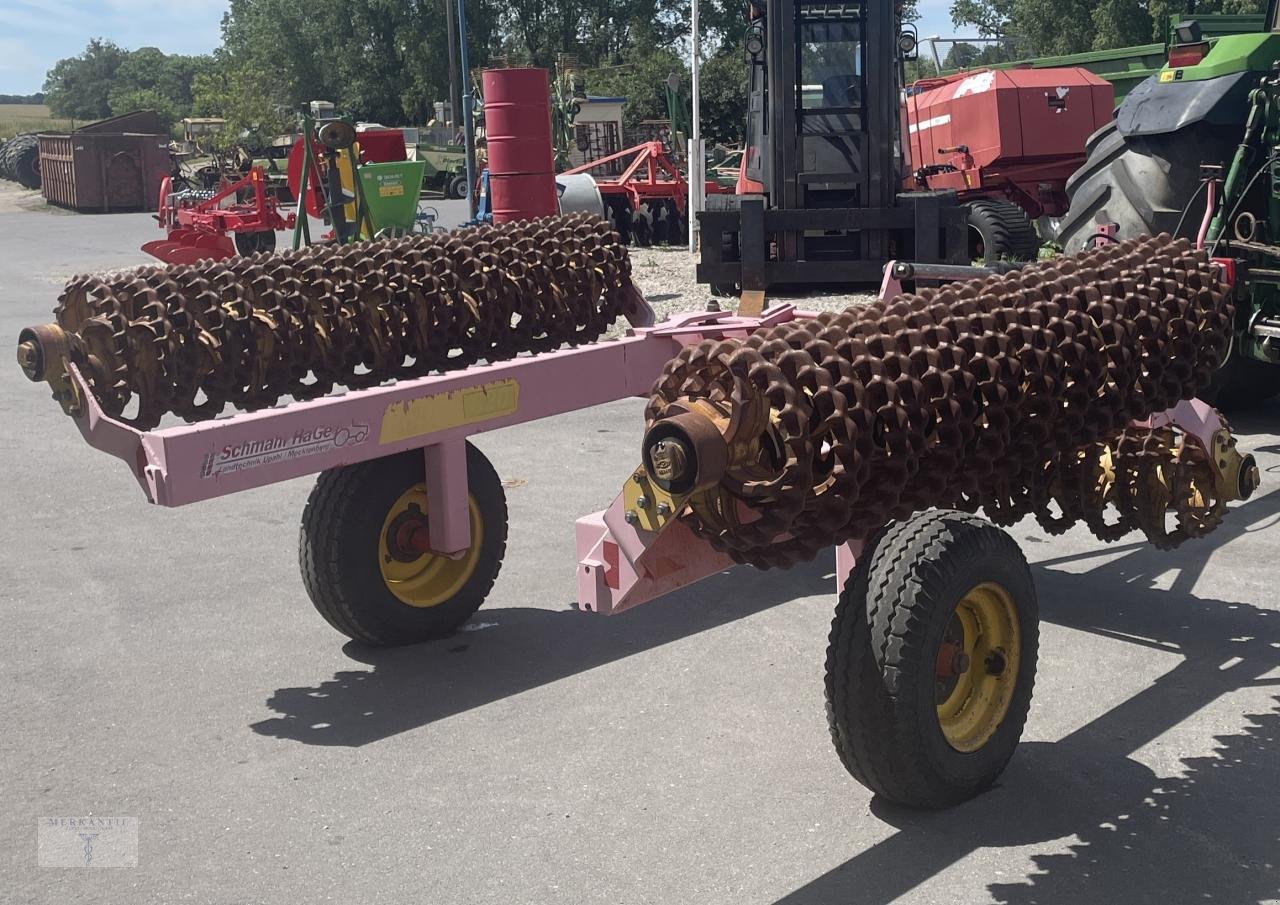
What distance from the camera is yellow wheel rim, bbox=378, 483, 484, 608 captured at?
5.09 m

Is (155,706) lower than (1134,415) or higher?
lower

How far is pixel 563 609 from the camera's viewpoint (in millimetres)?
5547

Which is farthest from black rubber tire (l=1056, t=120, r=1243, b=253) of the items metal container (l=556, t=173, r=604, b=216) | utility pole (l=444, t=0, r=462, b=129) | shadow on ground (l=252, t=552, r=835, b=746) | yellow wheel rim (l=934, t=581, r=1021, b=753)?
utility pole (l=444, t=0, r=462, b=129)

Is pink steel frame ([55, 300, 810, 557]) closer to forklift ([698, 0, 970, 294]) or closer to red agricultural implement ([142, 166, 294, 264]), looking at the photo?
forklift ([698, 0, 970, 294])

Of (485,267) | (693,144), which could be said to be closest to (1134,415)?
(485,267)

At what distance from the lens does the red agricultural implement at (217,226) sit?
56.1 feet

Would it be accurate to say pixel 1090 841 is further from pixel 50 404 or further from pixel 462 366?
pixel 50 404

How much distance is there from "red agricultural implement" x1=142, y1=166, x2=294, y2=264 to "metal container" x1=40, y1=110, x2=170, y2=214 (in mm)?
15797

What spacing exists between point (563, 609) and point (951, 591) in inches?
88.4

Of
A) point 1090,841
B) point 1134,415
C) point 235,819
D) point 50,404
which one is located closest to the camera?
point 1090,841

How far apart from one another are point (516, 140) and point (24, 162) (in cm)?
4046

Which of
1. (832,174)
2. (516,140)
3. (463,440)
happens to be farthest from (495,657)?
(516,140)

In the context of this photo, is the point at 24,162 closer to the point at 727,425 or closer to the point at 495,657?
the point at 495,657

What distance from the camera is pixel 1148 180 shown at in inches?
318
